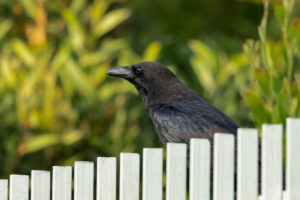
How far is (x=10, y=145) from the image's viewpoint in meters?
8.23

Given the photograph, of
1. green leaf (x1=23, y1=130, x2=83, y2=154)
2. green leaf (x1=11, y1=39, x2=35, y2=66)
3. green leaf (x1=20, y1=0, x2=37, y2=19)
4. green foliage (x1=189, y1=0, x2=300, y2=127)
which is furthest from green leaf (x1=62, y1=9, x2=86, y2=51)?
green foliage (x1=189, y1=0, x2=300, y2=127)

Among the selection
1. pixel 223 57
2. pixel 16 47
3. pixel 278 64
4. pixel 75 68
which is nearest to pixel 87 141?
pixel 75 68

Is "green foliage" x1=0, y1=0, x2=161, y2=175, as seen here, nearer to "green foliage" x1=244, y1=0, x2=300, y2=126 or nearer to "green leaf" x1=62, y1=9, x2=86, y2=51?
"green leaf" x1=62, y1=9, x2=86, y2=51

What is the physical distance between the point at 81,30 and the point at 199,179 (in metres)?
5.99

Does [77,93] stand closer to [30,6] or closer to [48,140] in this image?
[48,140]

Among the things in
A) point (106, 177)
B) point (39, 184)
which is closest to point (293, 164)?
point (106, 177)

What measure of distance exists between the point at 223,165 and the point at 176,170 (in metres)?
0.23

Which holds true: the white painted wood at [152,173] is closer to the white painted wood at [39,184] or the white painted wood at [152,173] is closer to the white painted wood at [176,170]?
the white painted wood at [176,170]

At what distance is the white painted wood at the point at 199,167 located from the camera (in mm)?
3229

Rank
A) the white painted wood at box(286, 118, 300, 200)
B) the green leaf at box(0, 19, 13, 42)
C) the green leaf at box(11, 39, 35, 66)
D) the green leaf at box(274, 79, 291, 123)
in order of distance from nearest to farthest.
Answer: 1. the white painted wood at box(286, 118, 300, 200)
2. the green leaf at box(274, 79, 291, 123)
3. the green leaf at box(11, 39, 35, 66)
4. the green leaf at box(0, 19, 13, 42)

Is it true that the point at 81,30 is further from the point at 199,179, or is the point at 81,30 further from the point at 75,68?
the point at 199,179

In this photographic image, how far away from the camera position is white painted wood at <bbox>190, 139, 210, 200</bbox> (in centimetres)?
323

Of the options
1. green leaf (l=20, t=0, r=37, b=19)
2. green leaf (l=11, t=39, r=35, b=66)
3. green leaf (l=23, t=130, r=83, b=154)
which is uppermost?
green leaf (l=20, t=0, r=37, b=19)

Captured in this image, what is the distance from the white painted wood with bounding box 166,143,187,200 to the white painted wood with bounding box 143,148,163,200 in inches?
2.5
